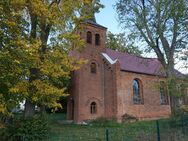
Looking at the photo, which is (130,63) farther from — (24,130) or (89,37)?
(24,130)

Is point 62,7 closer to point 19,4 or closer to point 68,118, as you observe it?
point 19,4

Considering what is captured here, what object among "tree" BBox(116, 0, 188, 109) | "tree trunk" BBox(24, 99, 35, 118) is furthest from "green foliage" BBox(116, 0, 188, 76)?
"tree trunk" BBox(24, 99, 35, 118)

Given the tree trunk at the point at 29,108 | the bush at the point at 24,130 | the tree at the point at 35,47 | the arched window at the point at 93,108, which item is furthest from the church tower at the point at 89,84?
the bush at the point at 24,130

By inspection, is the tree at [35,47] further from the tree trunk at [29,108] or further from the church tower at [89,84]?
the church tower at [89,84]

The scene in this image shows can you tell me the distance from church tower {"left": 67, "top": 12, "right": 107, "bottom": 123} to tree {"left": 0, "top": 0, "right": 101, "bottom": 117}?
7.30 metres

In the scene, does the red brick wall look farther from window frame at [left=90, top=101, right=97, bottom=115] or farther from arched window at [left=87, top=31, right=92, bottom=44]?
arched window at [left=87, top=31, right=92, bottom=44]

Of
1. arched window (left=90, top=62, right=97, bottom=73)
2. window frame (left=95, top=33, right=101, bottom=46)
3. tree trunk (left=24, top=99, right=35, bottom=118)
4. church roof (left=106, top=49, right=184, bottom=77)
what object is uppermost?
window frame (left=95, top=33, right=101, bottom=46)

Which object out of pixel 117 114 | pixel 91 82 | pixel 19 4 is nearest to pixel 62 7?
pixel 19 4

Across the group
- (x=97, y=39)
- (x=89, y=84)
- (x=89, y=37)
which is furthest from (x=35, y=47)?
(x=97, y=39)

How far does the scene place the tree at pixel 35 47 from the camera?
37.2 ft

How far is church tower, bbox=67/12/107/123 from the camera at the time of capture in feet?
78.0

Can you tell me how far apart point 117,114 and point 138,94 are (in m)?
5.25

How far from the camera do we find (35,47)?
11922 millimetres

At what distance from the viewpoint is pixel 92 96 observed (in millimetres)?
24578
